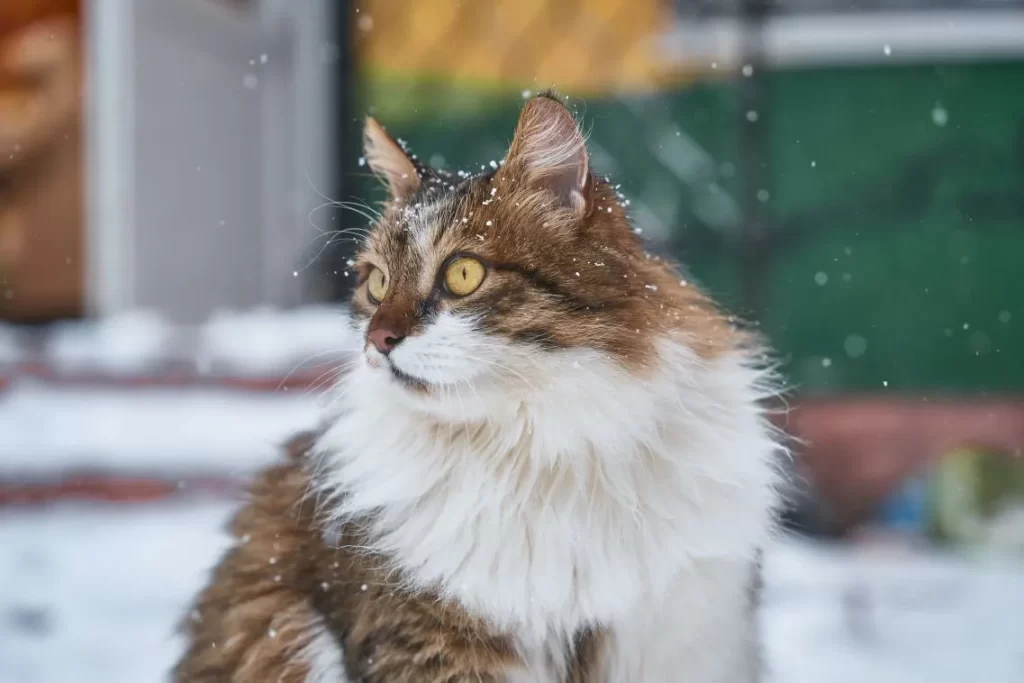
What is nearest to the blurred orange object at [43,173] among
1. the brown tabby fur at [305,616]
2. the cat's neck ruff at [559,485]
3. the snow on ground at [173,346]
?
the snow on ground at [173,346]

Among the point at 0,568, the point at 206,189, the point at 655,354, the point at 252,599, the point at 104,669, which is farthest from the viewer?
the point at 206,189

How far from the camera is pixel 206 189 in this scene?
4.72 metres

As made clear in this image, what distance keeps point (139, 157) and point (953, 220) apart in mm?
3727

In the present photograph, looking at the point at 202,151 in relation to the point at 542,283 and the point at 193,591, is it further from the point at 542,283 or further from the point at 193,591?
the point at 542,283

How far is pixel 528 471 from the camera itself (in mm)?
1549

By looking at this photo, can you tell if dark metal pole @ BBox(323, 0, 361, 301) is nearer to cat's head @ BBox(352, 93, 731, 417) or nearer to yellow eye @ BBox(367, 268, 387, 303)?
yellow eye @ BBox(367, 268, 387, 303)

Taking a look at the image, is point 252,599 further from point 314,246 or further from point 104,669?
point 314,246

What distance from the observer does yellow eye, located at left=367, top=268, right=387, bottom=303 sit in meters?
1.62

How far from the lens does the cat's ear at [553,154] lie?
4.80 feet

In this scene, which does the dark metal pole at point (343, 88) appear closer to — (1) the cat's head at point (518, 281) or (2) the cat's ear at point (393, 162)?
(2) the cat's ear at point (393, 162)

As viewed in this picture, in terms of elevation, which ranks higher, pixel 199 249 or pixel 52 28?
pixel 52 28

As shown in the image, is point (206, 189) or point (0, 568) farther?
point (206, 189)

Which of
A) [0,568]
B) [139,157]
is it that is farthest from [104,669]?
[139,157]

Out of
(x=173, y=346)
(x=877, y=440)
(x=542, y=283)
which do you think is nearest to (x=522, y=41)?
(x=173, y=346)
